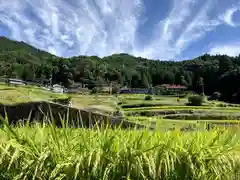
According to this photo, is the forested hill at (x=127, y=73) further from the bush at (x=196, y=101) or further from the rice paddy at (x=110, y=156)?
the rice paddy at (x=110, y=156)

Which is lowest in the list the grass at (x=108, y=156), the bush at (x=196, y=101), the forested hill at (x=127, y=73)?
the bush at (x=196, y=101)

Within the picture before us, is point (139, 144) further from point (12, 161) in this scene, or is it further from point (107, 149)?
point (12, 161)

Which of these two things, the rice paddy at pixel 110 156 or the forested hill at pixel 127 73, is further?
the forested hill at pixel 127 73

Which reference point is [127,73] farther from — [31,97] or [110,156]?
[110,156]

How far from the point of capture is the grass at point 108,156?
3.05 metres

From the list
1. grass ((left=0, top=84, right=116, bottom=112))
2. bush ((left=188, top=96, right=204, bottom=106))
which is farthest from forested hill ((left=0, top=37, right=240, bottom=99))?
grass ((left=0, top=84, right=116, bottom=112))

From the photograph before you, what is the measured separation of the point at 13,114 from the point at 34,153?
6.69 meters

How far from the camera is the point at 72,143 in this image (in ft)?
10.6

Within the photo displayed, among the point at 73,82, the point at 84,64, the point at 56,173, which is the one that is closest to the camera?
the point at 56,173

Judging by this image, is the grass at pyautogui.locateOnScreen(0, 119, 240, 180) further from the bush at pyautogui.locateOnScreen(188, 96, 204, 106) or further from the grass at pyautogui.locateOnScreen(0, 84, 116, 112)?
the bush at pyautogui.locateOnScreen(188, 96, 204, 106)

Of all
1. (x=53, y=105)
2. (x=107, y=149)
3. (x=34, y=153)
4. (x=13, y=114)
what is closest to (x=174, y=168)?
(x=107, y=149)

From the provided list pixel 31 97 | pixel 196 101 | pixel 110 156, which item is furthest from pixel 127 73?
pixel 110 156

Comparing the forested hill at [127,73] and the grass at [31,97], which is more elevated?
the forested hill at [127,73]

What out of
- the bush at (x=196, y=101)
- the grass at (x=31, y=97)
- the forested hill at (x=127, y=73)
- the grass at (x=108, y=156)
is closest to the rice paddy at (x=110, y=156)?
the grass at (x=108, y=156)
